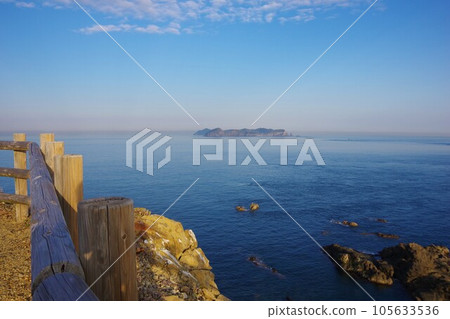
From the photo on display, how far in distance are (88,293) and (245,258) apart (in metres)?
30.7

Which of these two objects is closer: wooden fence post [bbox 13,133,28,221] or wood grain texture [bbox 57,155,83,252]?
wood grain texture [bbox 57,155,83,252]

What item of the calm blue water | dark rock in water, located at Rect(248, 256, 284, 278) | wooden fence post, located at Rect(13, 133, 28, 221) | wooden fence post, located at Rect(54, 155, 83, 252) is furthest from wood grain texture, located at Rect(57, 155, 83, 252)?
dark rock in water, located at Rect(248, 256, 284, 278)

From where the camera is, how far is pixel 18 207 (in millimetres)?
8852

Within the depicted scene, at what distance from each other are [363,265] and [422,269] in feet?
15.4

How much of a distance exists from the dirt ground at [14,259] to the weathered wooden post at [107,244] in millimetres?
4674

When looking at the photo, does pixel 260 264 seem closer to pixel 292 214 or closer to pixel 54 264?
pixel 292 214

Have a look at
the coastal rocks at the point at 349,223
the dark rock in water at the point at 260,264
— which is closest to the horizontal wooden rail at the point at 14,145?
the dark rock in water at the point at 260,264

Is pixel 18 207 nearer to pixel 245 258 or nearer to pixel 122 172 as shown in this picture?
pixel 245 258

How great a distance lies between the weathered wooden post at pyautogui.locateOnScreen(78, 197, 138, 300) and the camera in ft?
6.68

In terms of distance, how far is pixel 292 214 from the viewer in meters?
46.1

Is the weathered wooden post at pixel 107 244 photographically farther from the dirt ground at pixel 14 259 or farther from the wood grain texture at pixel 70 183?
the dirt ground at pixel 14 259

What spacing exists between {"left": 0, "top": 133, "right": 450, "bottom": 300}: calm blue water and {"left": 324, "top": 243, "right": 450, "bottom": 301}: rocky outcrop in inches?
43.9

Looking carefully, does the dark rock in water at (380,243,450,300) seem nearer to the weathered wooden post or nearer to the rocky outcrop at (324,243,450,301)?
the rocky outcrop at (324,243,450,301)
